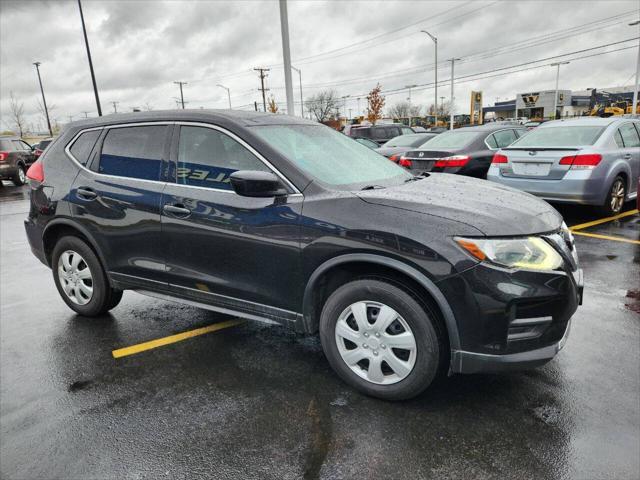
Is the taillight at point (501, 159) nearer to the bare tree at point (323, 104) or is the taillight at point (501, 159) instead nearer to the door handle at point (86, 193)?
the door handle at point (86, 193)

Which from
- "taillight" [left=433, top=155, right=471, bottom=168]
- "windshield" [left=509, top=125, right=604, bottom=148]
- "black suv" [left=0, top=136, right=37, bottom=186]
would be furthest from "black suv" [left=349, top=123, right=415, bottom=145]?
"black suv" [left=0, top=136, right=37, bottom=186]

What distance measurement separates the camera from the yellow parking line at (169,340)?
→ 3.77 metres

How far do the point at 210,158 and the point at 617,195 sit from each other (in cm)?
704

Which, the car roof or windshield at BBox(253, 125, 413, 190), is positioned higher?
the car roof

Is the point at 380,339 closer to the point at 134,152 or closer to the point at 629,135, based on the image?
the point at 134,152

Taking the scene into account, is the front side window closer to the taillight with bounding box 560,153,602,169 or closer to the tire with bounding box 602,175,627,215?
the taillight with bounding box 560,153,602,169

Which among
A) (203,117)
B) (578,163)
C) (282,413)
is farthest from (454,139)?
(282,413)

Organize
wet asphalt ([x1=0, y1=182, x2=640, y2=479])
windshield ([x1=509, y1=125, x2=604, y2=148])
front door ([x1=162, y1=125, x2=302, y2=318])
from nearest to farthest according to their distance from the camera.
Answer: wet asphalt ([x1=0, y1=182, x2=640, y2=479])
front door ([x1=162, y1=125, x2=302, y2=318])
windshield ([x1=509, y1=125, x2=604, y2=148])

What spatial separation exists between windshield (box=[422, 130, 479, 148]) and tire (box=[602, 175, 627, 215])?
8.55ft

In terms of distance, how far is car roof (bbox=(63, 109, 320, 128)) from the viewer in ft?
11.4

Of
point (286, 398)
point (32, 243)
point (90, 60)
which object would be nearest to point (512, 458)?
point (286, 398)

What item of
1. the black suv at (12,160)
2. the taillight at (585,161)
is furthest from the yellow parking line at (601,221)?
the black suv at (12,160)

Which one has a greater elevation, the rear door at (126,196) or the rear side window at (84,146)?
the rear side window at (84,146)

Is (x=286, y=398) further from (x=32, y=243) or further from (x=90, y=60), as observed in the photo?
(x=90, y=60)
